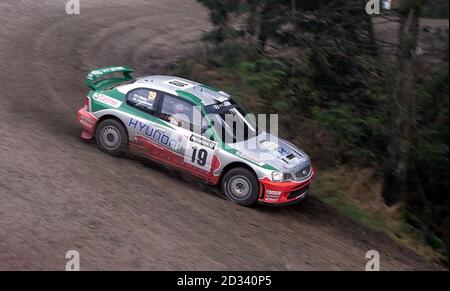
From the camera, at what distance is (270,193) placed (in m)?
10.4

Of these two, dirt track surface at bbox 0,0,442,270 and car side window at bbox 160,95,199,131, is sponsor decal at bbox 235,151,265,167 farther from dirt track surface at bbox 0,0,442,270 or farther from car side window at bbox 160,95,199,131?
car side window at bbox 160,95,199,131

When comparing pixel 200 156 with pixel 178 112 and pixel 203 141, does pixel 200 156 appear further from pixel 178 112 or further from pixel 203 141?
pixel 178 112

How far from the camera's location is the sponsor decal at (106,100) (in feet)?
37.5

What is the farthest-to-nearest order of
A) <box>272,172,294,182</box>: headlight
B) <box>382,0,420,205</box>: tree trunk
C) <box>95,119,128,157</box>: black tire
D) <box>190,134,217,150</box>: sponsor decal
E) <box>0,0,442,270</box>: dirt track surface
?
<box>382,0,420,205</box>: tree trunk → <box>95,119,128,157</box>: black tire → <box>190,134,217,150</box>: sponsor decal → <box>272,172,294,182</box>: headlight → <box>0,0,442,270</box>: dirt track surface

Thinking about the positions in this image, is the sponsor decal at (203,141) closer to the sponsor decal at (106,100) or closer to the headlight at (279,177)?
the headlight at (279,177)

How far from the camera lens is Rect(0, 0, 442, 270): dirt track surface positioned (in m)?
8.19

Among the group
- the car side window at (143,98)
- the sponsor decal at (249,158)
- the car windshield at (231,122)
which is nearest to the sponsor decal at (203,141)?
the car windshield at (231,122)

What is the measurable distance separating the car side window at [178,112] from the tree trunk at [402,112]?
4.53 m

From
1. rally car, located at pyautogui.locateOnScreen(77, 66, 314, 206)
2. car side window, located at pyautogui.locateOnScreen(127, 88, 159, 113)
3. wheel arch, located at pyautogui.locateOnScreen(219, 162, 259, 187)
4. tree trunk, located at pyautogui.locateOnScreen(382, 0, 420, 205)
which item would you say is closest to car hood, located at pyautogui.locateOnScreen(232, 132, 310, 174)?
rally car, located at pyautogui.locateOnScreen(77, 66, 314, 206)

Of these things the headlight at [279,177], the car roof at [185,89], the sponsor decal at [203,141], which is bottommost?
the headlight at [279,177]

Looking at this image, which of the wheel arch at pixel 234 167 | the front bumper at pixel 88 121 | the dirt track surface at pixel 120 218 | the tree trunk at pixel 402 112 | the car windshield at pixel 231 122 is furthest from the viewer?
the tree trunk at pixel 402 112

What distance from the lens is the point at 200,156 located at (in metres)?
10.7

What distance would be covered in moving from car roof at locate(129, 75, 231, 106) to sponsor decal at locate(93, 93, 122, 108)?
538mm

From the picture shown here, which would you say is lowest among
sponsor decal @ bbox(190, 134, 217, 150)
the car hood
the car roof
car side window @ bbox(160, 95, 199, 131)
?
the car hood
